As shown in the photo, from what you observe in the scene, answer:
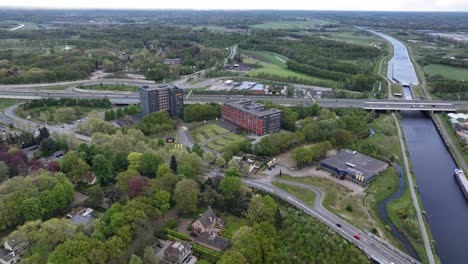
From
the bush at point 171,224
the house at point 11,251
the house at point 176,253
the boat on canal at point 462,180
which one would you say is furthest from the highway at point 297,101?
the house at point 11,251

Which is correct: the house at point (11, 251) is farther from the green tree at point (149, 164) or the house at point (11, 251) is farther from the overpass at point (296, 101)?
the overpass at point (296, 101)

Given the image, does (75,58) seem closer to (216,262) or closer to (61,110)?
(61,110)

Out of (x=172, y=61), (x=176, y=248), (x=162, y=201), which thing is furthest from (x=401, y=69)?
(x=176, y=248)

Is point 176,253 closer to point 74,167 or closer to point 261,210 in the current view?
point 261,210

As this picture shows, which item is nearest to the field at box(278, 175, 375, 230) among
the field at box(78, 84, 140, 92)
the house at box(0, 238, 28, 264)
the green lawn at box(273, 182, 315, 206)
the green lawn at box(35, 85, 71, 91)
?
the green lawn at box(273, 182, 315, 206)

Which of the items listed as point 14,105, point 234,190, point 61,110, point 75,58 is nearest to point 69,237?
point 234,190

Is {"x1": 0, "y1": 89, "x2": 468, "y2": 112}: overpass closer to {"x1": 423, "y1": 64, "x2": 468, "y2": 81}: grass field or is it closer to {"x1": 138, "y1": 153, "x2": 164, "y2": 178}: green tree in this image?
{"x1": 423, "y1": 64, "x2": 468, "y2": 81}: grass field
